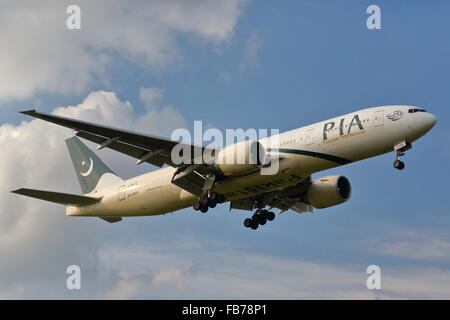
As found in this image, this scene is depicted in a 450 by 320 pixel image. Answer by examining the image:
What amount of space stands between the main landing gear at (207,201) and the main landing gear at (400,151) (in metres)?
9.08

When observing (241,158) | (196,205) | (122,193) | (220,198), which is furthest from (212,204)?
(122,193)

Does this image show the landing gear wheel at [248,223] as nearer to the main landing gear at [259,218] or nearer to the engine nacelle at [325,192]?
the main landing gear at [259,218]

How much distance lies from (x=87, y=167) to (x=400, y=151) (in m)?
21.6

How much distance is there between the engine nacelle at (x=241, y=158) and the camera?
34312 mm

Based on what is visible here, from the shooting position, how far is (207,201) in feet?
120

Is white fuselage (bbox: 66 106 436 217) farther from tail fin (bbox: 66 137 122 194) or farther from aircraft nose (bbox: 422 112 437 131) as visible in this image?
tail fin (bbox: 66 137 122 194)

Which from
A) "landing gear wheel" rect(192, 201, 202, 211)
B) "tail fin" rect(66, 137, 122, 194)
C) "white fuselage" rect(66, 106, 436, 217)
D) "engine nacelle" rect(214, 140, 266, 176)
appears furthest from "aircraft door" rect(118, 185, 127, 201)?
"engine nacelle" rect(214, 140, 266, 176)

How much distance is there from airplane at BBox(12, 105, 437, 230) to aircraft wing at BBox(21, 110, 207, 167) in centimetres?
5

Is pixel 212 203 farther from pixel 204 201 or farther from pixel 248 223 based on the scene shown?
pixel 248 223

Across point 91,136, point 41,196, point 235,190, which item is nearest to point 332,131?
point 235,190

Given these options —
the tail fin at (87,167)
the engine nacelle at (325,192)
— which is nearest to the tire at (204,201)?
the engine nacelle at (325,192)

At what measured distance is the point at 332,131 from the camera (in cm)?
3384

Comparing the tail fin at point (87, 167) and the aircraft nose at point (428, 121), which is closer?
the aircraft nose at point (428, 121)

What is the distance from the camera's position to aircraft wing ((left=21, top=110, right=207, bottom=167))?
33188 mm
